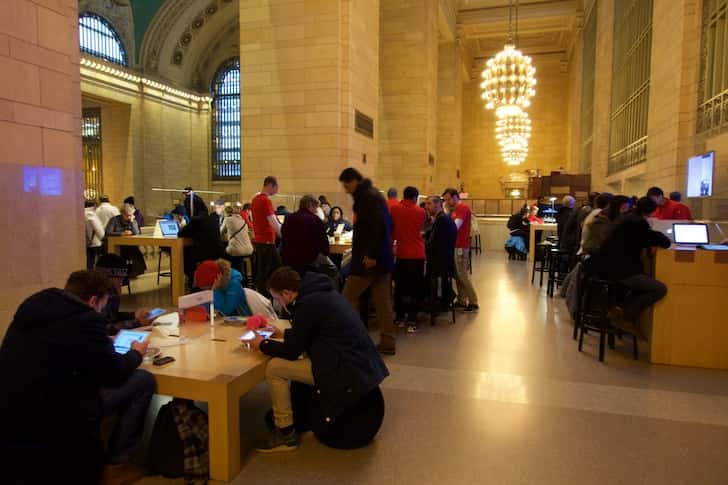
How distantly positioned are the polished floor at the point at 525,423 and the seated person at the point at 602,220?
1.26 m

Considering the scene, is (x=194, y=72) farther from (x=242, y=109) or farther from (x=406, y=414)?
(x=406, y=414)

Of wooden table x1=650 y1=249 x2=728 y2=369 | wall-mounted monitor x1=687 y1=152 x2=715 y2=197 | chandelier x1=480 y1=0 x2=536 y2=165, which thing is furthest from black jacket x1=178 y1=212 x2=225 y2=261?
chandelier x1=480 y1=0 x2=536 y2=165

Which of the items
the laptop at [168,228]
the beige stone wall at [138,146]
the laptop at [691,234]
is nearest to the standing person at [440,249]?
the laptop at [691,234]

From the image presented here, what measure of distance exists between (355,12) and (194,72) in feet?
45.1

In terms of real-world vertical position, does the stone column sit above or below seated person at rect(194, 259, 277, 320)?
above

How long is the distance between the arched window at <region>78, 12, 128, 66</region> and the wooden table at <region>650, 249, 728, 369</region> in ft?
59.5

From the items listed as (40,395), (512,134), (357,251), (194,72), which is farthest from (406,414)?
(194,72)

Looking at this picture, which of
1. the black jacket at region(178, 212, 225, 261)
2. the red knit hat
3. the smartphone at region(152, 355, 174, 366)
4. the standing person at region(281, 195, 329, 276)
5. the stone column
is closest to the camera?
the smartphone at region(152, 355, 174, 366)

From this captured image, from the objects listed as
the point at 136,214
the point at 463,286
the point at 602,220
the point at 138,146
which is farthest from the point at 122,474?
the point at 138,146

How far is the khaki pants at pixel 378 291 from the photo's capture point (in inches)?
184

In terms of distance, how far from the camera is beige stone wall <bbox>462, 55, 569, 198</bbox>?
26031 mm

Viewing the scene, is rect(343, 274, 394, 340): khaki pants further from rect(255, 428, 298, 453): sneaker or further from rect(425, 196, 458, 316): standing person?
rect(255, 428, 298, 453): sneaker

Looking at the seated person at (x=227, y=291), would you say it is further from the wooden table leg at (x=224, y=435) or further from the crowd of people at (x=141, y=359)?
the wooden table leg at (x=224, y=435)

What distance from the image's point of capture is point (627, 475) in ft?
8.69
